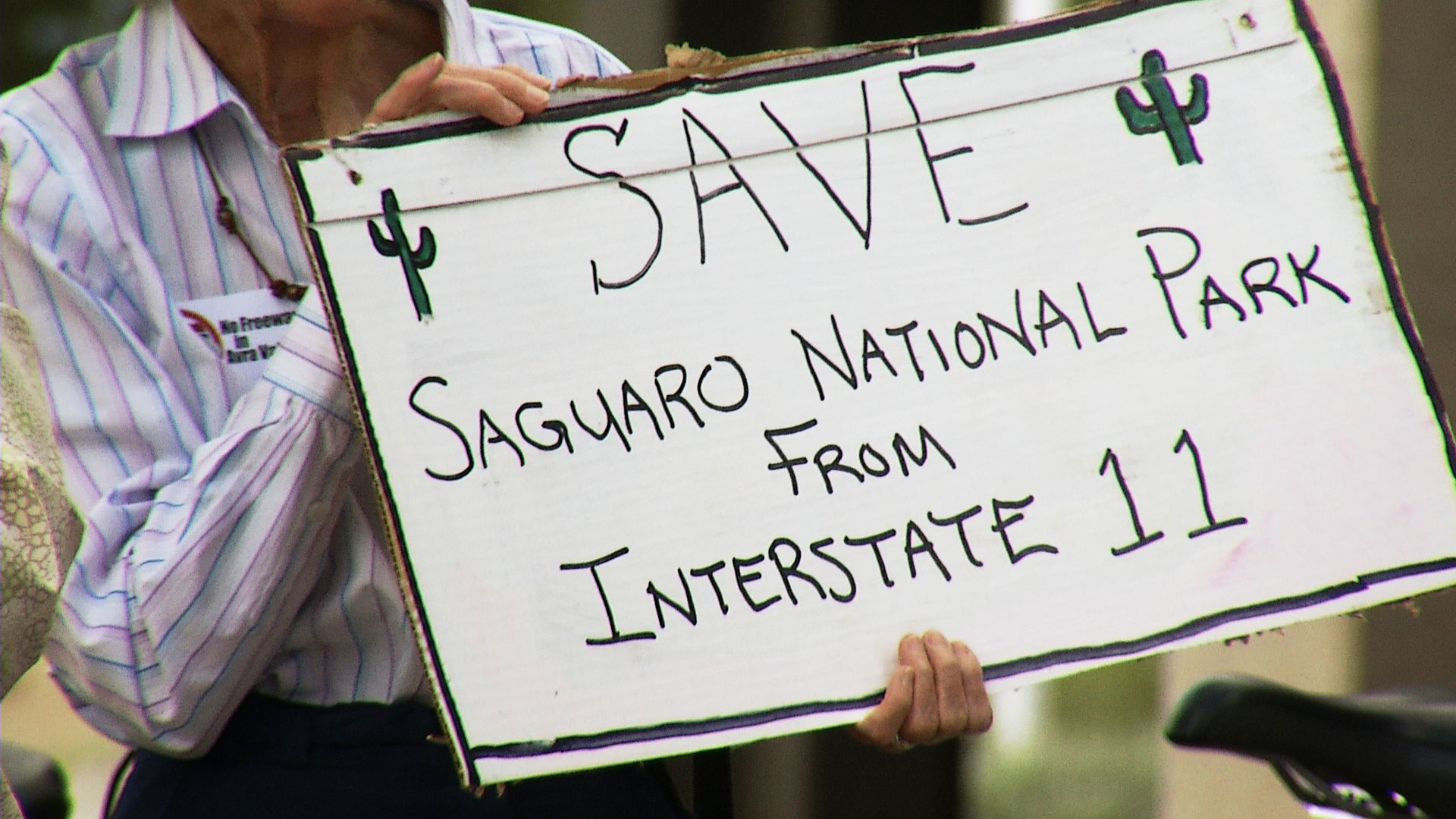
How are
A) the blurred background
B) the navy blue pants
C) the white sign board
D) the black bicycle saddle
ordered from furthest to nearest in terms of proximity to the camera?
1. the blurred background
2. the black bicycle saddle
3. the navy blue pants
4. the white sign board

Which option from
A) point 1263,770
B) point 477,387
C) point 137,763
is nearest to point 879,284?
point 477,387

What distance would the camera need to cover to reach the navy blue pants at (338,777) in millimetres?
1268

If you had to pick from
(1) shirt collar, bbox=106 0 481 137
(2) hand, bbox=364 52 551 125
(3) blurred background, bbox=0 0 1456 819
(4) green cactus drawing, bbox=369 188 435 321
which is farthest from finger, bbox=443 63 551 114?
(3) blurred background, bbox=0 0 1456 819

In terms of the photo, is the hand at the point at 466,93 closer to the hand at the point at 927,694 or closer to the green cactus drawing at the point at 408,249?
the green cactus drawing at the point at 408,249

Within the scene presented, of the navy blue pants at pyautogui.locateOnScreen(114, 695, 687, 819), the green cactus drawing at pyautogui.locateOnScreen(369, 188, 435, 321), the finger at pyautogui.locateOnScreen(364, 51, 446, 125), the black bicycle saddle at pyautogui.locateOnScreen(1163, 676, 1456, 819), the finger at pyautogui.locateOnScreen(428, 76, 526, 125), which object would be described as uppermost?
the finger at pyautogui.locateOnScreen(364, 51, 446, 125)

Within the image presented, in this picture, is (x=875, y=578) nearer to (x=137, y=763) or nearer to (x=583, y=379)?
(x=583, y=379)

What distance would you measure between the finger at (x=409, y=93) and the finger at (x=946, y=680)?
2.02 feet

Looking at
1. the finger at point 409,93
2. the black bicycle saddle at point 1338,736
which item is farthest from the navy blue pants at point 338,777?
the black bicycle saddle at point 1338,736

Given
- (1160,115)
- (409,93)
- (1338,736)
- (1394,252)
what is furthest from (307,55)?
(1394,252)

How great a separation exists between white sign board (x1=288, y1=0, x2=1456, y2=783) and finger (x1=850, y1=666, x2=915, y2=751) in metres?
0.02

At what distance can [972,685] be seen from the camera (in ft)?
3.78

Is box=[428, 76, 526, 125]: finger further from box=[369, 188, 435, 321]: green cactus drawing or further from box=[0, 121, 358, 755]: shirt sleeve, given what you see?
box=[0, 121, 358, 755]: shirt sleeve

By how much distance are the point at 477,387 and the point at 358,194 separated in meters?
0.19

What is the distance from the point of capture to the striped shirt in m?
1.18
